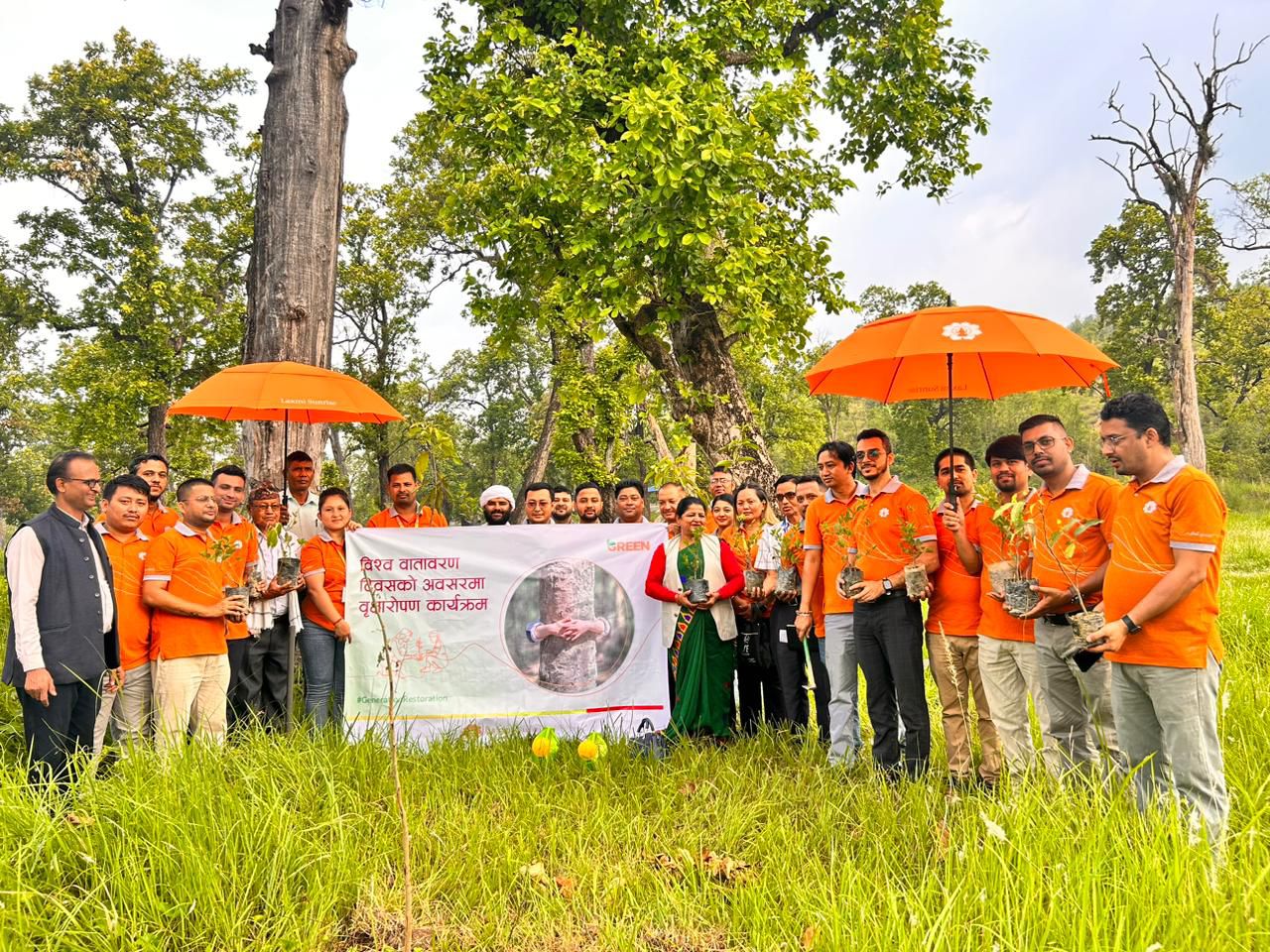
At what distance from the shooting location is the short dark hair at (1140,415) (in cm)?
339

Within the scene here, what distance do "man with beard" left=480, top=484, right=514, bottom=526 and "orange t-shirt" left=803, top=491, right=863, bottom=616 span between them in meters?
2.46

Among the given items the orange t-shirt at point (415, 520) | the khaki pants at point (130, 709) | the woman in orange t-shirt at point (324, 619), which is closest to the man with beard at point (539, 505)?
the orange t-shirt at point (415, 520)

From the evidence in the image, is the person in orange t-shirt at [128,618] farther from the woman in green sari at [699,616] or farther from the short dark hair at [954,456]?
the short dark hair at [954,456]

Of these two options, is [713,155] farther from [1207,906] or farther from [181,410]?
[1207,906]

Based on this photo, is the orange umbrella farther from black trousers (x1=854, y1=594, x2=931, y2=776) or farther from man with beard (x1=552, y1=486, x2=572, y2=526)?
man with beard (x1=552, y1=486, x2=572, y2=526)

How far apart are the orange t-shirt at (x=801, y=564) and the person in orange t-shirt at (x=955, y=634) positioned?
2.38ft

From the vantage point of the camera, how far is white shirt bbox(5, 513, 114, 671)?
13.3ft

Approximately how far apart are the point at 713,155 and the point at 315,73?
345 centimetres

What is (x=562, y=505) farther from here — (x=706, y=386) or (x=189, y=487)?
(x=706, y=386)

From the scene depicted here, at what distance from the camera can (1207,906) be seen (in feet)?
8.38

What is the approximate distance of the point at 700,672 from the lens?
5.51m

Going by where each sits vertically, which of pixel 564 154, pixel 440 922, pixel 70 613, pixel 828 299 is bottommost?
pixel 440 922

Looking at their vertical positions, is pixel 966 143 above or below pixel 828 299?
above

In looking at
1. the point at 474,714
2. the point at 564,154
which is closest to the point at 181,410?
the point at 474,714
